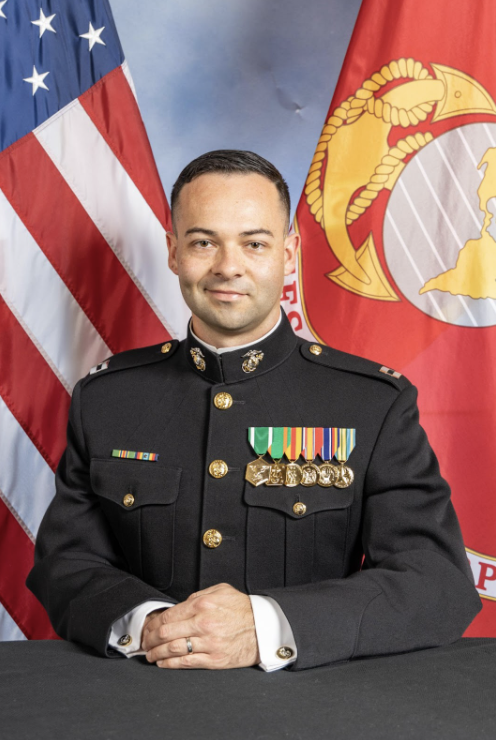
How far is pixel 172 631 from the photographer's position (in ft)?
4.25

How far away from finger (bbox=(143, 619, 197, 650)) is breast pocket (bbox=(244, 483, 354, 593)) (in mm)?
340

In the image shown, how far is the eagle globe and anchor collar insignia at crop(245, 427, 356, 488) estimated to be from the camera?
165 cm

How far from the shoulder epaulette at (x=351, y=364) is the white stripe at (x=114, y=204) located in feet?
2.03

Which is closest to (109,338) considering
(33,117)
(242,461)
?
(33,117)

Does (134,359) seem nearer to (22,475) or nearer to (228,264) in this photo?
(228,264)

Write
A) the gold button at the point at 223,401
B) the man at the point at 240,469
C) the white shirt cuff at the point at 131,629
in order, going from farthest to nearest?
the gold button at the point at 223,401 < the man at the point at 240,469 < the white shirt cuff at the point at 131,629

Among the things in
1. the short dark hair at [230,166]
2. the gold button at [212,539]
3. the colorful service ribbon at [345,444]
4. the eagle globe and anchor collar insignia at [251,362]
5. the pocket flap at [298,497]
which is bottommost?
the gold button at [212,539]

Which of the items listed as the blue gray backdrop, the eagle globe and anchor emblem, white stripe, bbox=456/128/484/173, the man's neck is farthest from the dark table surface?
the blue gray backdrop

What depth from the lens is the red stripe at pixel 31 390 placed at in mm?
2232

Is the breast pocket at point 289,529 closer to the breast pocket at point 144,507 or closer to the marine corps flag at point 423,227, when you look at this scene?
the breast pocket at point 144,507

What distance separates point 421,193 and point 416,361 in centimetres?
46

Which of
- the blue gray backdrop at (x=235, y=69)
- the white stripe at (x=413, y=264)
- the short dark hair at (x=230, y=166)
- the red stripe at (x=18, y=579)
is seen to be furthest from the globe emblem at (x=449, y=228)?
the red stripe at (x=18, y=579)

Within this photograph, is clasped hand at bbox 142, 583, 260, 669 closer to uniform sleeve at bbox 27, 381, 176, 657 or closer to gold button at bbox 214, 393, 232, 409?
uniform sleeve at bbox 27, 381, 176, 657

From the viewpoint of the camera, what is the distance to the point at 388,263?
7.08ft
